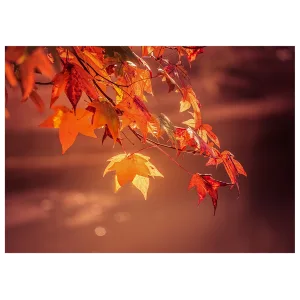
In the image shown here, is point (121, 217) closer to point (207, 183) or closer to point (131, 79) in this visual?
point (207, 183)

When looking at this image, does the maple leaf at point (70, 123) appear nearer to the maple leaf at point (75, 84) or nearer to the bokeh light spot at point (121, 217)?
the maple leaf at point (75, 84)

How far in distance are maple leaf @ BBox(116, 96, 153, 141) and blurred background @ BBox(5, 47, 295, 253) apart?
1.96 ft

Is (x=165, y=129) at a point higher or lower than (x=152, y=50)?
lower

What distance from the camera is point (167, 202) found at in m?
1.60

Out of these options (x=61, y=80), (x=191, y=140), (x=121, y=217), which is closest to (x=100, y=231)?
(x=121, y=217)

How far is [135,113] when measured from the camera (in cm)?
94

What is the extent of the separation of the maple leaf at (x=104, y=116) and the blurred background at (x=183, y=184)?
67 centimetres

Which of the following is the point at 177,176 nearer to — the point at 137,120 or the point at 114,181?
the point at 114,181

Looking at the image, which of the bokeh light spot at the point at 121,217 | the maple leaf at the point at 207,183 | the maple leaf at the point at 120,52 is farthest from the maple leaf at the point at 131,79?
the bokeh light spot at the point at 121,217

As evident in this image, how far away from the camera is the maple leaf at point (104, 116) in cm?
87

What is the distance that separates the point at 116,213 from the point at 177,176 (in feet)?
1.02

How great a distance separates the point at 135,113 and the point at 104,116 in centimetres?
10

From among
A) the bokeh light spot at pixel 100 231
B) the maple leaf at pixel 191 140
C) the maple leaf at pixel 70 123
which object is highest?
the maple leaf at pixel 70 123

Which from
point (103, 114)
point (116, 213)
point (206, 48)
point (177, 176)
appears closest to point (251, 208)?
point (177, 176)
